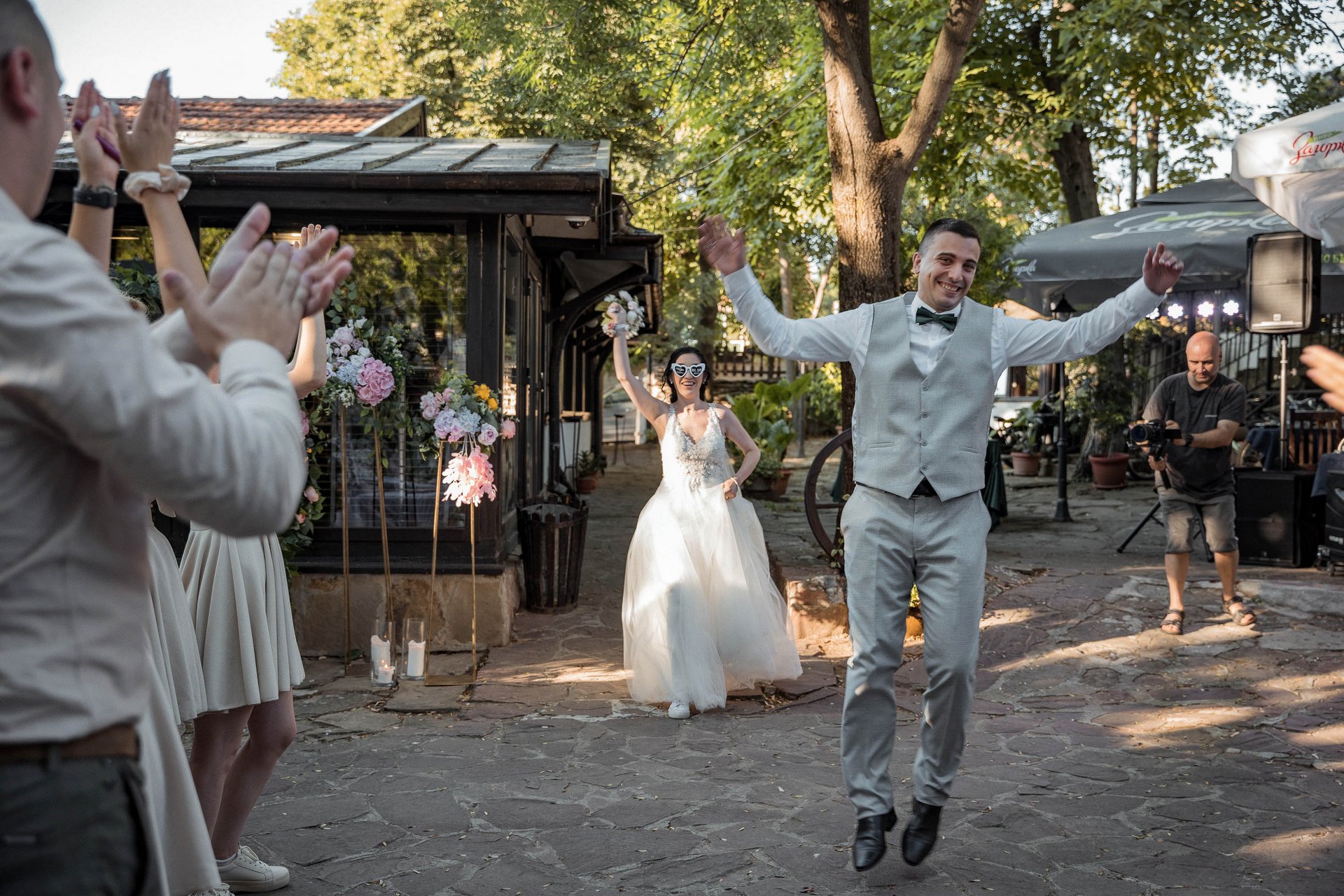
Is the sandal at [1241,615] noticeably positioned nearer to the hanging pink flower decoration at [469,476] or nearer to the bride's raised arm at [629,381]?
the bride's raised arm at [629,381]

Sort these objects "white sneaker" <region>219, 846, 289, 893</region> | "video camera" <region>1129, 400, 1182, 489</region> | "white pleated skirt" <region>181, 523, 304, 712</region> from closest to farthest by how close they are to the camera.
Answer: "white pleated skirt" <region>181, 523, 304, 712</region> < "white sneaker" <region>219, 846, 289, 893</region> < "video camera" <region>1129, 400, 1182, 489</region>

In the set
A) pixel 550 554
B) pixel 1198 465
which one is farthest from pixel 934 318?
pixel 550 554

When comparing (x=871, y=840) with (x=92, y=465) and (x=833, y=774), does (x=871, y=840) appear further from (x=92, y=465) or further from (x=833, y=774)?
(x=92, y=465)

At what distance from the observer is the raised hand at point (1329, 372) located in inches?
112

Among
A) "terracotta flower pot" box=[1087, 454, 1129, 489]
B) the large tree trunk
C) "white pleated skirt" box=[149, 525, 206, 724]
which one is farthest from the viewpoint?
"terracotta flower pot" box=[1087, 454, 1129, 489]

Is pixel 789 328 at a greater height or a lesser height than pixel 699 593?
greater

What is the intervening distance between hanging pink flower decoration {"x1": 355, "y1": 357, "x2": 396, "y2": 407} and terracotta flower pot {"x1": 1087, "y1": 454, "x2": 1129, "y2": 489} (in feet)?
42.1

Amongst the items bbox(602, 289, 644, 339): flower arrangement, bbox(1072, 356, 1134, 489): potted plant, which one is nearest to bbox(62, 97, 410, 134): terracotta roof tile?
bbox(602, 289, 644, 339): flower arrangement

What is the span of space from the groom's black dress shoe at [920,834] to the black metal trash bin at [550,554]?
521 centimetres

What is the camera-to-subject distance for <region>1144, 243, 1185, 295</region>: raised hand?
12.8 ft

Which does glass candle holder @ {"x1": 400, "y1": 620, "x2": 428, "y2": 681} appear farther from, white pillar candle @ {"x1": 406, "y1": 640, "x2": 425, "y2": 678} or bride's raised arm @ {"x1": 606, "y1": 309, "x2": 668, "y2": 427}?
bride's raised arm @ {"x1": 606, "y1": 309, "x2": 668, "y2": 427}

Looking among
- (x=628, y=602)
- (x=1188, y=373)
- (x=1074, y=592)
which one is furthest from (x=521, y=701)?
(x=1188, y=373)

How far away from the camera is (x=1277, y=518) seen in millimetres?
9516

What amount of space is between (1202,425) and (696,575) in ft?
12.7
